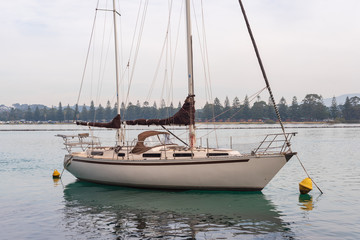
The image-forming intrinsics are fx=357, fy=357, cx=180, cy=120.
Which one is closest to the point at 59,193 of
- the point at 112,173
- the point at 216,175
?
the point at 112,173

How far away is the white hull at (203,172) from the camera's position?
19.1 metres

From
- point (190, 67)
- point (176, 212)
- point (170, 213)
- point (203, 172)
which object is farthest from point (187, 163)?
point (190, 67)

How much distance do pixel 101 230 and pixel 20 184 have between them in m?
14.5

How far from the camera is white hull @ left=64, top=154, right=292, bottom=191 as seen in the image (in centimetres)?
1906

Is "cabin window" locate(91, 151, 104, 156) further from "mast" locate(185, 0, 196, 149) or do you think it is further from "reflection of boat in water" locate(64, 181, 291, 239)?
"mast" locate(185, 0, 196, 149)

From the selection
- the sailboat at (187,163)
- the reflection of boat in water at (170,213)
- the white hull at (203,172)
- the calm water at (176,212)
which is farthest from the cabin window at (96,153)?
the reflection of boat in water at (170,213)

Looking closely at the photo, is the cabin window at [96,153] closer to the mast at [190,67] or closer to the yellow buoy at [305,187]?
the mast at [190,67]

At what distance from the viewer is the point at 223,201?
18906 mm

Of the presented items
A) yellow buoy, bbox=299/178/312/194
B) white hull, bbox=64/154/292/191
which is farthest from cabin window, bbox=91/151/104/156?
yellow buoy, bbox=299/178/312/194

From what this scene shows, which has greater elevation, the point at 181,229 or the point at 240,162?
the point at 240,162

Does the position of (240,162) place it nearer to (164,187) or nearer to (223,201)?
(223,201)

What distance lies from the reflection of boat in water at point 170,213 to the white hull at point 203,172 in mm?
598

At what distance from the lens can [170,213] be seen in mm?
16922

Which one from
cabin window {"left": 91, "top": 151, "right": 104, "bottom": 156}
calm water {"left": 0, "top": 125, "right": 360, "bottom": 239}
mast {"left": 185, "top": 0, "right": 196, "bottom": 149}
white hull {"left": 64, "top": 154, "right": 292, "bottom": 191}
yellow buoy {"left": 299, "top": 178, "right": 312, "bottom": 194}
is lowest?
calm water {"left": 0, "top": 125, "right": 360, "bottom": 239}
